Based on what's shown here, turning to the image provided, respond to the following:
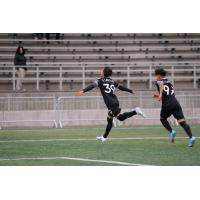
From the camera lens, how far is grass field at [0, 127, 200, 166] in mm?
10500

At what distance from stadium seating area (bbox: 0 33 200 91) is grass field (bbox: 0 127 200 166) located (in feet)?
23.1

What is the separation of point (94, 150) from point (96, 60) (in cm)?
1136

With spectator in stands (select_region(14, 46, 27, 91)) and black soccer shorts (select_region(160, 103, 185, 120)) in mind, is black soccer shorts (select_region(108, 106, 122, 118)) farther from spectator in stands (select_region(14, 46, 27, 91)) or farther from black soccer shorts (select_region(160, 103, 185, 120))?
spectator in stands (select_region(14, 46, 27, 91))

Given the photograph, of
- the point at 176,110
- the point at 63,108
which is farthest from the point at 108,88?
the point at 63,108

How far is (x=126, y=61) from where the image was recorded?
23250 mm

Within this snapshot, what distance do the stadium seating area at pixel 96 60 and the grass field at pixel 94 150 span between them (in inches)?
277

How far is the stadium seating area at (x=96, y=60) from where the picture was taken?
22625mm

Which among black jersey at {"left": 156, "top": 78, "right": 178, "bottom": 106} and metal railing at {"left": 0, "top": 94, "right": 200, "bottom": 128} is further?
metal railing at {"left": 0, "top": 94, "right": 200, "bottom": 128}

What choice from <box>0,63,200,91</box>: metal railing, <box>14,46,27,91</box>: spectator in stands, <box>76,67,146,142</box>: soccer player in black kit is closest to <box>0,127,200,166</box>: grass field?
<box>76,67,146,142</box>: soccer player in black kit

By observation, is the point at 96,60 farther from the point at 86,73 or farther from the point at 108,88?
the point at 108,88

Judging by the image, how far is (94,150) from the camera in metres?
12.3

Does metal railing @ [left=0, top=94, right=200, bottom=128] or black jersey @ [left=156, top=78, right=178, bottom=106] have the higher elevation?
black jersey @ [left=156, top=78, right=178, bottom=106]

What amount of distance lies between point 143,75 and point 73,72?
2241 mm
